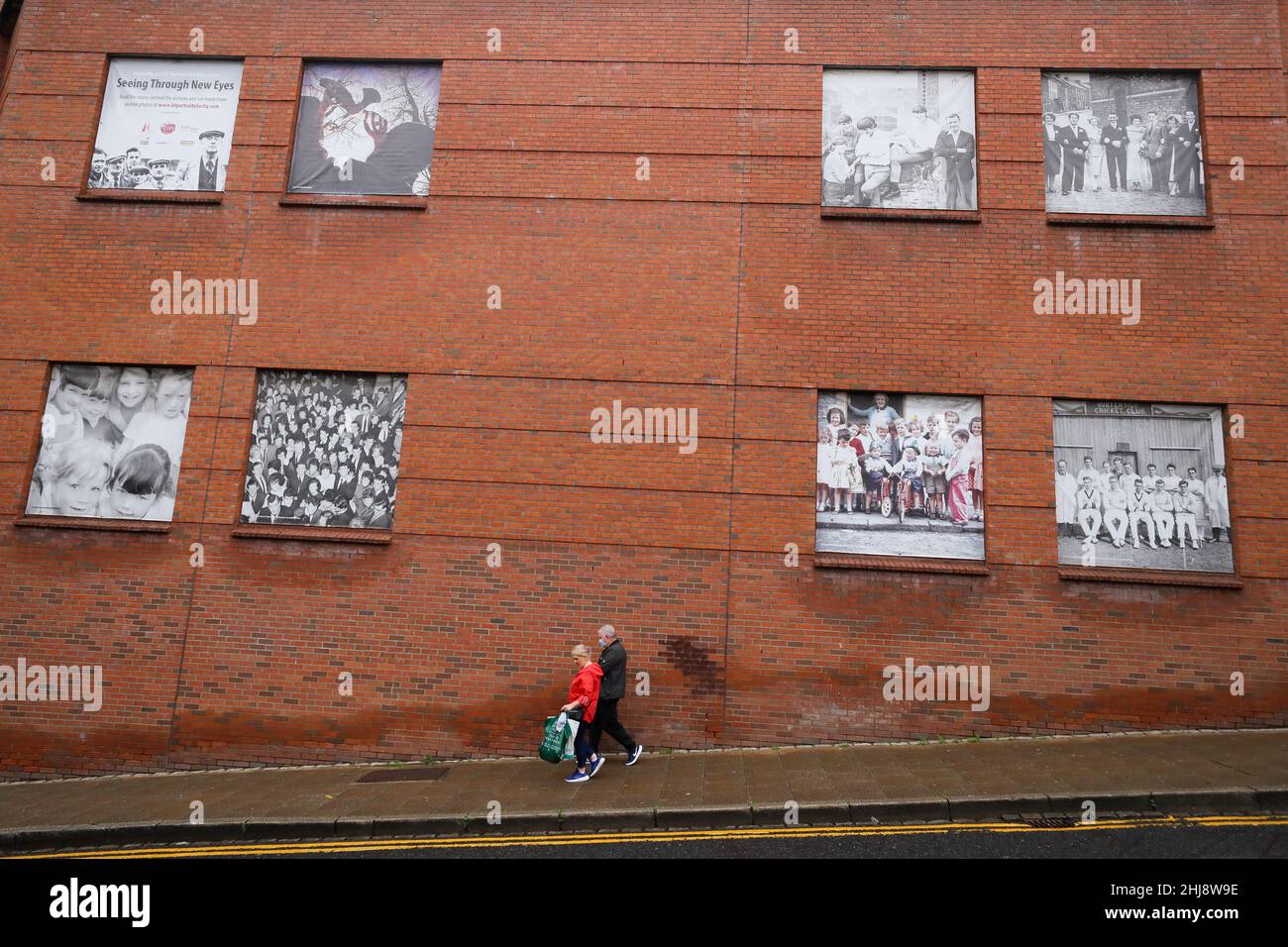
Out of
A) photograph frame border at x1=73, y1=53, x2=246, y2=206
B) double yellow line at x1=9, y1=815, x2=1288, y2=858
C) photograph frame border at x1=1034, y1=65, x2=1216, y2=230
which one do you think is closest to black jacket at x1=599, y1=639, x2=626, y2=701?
double yellow line at x1=9, y1=815, x2=1288, y2=858

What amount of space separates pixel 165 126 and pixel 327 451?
5656 mm

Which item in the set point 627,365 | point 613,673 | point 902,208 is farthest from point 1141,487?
point 613,673

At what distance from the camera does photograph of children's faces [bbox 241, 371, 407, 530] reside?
9438 mm

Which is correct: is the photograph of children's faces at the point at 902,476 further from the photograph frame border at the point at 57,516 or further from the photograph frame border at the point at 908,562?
the photograph frame border at the point at 57,516

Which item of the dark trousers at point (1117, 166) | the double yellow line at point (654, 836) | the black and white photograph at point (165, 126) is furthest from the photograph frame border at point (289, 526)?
the dark trousers at point (1117, 166)

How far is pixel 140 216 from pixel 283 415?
365 centimetres

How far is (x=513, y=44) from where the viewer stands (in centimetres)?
1030

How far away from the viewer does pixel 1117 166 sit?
9.61 metres

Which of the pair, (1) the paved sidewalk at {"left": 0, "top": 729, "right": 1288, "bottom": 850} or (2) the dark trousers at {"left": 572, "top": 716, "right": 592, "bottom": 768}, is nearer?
(1) the paved sidewalk at {"left": 0, "top": 729, "right": 1288, "bottom": 850}

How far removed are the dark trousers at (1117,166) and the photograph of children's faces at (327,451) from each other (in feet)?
33.0

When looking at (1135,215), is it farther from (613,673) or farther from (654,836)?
(654,836)

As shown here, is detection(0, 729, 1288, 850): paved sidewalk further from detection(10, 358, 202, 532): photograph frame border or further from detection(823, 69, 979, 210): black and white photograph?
detection(823, 69, 979, 210): black and white photograph

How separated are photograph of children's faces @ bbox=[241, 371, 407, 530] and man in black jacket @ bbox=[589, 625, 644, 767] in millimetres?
3599
